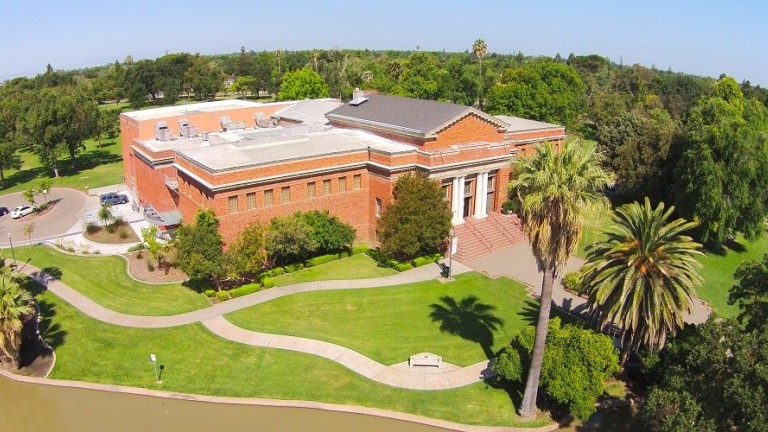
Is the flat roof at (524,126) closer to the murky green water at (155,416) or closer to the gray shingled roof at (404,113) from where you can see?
the gray shingled roof at (404,113)

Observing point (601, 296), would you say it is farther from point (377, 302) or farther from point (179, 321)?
point (179, 321)

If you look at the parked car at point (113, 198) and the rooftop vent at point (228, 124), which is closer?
the parked car at point (113, 198)

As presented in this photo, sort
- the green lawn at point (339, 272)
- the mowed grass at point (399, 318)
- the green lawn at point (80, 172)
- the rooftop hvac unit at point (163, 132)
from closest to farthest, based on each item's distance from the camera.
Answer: the mowed grass at point (399, 318)
the green lawn at point (339, 272)
the rooftop hvac unit at point (163, 132)
the green lawn at point (80, 172)

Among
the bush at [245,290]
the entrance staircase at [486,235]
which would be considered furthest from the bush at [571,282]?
the bush at [245,290]

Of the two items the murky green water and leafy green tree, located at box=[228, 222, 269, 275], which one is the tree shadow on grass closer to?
the murky green water

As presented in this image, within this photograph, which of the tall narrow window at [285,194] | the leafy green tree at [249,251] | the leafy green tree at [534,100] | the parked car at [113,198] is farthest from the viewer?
the leafy green tree at [534,100]

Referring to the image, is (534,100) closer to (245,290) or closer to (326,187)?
(326,187)

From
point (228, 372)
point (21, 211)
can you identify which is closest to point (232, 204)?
point (228, 372)

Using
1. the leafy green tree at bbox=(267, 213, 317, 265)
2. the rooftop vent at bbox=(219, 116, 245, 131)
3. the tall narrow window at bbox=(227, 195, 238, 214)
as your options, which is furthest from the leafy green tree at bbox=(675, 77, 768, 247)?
the rooftop vent at bbox=(219, 116, 245, 131)
